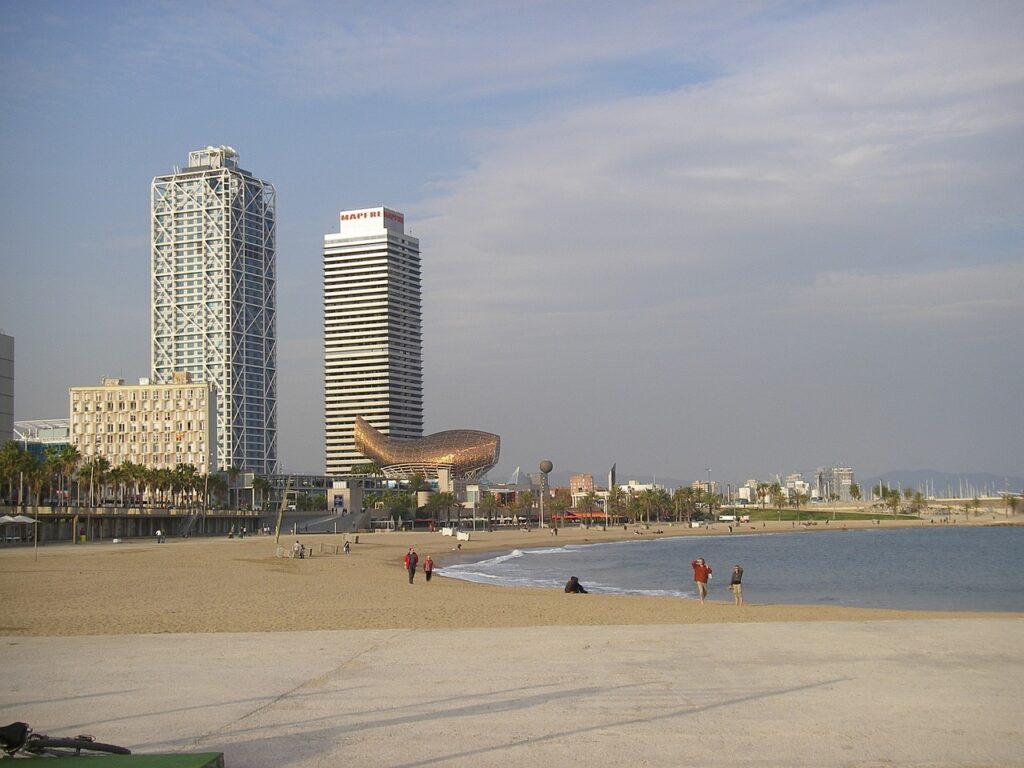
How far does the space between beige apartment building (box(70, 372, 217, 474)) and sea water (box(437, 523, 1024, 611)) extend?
3440 inches

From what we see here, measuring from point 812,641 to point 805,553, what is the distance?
2624 inches

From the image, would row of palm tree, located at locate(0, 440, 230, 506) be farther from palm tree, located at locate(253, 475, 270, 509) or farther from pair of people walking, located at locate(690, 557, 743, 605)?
pair of people walking, located at locate(690, 557, 743, 605)

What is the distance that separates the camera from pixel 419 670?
13.3 m

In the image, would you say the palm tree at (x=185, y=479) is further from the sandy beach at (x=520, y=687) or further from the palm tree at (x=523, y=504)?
the sandy beach at (x=520, y=687)

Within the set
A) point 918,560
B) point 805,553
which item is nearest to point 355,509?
point 805,553

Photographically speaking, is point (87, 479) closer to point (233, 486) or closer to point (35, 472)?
point (35, 472)

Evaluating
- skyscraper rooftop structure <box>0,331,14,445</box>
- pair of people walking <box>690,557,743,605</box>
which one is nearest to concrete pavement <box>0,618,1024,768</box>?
pair of people walking <box>690,557,743,605</box>

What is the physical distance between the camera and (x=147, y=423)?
15862 cm

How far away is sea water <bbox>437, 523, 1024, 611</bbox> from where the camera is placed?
129 feet

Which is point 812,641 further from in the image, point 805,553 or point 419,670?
point 805,553

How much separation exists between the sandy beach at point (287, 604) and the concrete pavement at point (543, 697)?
3.38 meters

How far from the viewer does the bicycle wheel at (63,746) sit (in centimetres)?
685

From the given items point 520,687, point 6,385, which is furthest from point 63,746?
point 6,385

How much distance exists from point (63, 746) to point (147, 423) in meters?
161
